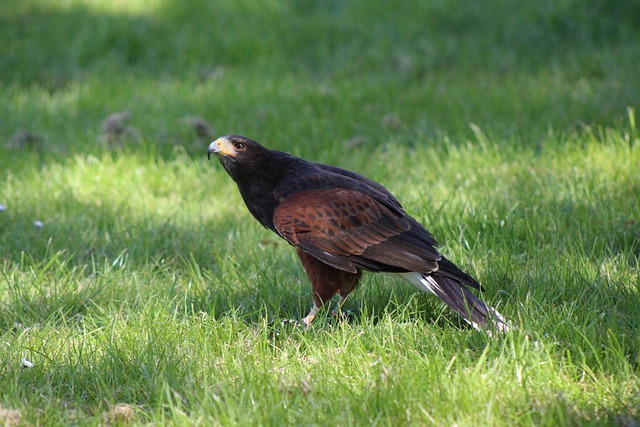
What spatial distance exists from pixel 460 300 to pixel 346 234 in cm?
66

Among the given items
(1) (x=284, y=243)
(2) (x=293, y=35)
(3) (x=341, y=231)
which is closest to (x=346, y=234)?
(3) (x=341, y=231)

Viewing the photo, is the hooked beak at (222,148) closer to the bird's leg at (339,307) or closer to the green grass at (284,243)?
the green grass at (284,243)

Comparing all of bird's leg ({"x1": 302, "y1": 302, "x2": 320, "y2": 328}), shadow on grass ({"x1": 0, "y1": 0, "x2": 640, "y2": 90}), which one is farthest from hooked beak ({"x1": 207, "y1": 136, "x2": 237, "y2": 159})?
shadow on grass ({"x1": 0, "y1": 0, "x2": 640, "y2": 90})

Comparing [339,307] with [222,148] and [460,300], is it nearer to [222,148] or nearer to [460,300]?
[460,300]

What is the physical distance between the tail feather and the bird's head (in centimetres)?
102

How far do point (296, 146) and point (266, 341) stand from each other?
3.42m

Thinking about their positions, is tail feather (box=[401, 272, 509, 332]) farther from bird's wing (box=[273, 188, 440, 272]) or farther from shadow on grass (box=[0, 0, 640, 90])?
shadow on grass (box=[0, 0, 640, 90])

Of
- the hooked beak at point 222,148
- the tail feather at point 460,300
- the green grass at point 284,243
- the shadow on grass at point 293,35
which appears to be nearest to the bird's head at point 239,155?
the hooked beak at point 222,148

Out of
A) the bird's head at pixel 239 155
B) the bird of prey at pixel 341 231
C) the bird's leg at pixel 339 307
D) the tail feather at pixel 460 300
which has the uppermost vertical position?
the bird's head at pixel 239 155

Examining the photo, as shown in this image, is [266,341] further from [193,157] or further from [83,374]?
[193,157]

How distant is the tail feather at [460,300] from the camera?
3.76 m

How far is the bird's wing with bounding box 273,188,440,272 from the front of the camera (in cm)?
407

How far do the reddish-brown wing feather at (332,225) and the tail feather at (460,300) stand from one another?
10.7 inches

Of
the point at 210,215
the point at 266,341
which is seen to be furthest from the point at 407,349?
the point at 210,215
